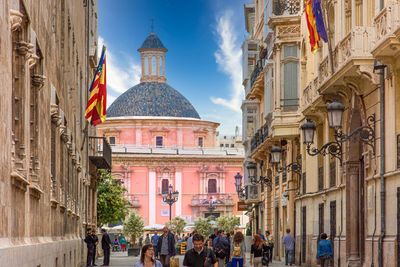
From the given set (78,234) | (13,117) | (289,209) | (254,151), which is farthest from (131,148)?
(13,117)

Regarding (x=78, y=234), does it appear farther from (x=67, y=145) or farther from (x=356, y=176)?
(x=356, y=176)

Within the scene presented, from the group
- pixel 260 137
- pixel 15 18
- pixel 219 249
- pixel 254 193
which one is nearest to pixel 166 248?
pixel 219 249

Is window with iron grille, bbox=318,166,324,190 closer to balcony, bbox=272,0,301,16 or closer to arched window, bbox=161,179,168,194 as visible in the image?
balcony, bbox=272,0,301,16

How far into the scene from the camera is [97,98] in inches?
1075

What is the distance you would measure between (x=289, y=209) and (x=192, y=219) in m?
57.8

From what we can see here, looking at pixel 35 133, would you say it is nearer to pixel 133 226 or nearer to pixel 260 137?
pixel 260 137

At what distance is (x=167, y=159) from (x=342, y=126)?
224 feet

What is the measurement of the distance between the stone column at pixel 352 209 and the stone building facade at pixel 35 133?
25.4 ft

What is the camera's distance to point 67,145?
71.1 ft

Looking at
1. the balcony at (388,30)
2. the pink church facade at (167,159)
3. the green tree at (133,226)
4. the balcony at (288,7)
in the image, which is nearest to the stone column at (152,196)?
the pink church facade at (167,159)

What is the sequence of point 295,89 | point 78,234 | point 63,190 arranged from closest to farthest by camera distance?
point 63,190 → point 78,234 → point 295,89

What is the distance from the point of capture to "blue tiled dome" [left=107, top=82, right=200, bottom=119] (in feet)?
337

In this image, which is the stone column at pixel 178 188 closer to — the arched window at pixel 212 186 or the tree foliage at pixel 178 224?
the arched window at pixel 212 186

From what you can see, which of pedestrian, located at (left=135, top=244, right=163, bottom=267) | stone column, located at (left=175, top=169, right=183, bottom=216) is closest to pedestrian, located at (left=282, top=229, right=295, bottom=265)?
pedestrian, located at (left=135, top=244, right=163, bottom=267)
